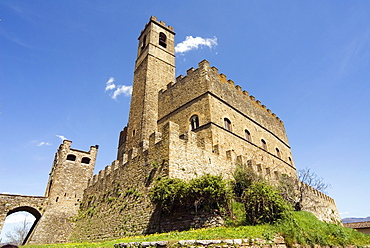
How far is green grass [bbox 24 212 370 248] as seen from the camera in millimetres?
6898

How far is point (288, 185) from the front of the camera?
47.4 ft

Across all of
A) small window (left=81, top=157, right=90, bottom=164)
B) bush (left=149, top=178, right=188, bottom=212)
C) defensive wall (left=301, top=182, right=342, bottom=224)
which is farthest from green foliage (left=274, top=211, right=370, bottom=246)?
small window (left=81, top=157, right=90, bottom=164)

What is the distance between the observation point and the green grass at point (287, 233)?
6898 mm

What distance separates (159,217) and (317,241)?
20.1ft

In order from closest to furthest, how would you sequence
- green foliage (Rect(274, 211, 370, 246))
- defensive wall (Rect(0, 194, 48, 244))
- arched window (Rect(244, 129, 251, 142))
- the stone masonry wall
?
1. green foliage (Rect(274, 211, 370, 246))
2. the stone masonry wall
3. defensive wall (Rect(0, 194, 48, 244))
4. arched window (Rect(244, 129, 251, 142))

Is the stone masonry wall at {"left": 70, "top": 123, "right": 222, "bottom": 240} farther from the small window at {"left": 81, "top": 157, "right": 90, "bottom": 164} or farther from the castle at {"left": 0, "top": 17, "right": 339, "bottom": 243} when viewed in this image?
the small window at {"left": 81, "top": 157, "right": 90, "bottom": 164}

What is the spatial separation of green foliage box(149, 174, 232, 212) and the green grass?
122 centimetres

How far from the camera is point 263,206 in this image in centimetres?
857

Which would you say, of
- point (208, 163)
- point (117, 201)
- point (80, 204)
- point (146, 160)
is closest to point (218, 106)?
point (208, 163)

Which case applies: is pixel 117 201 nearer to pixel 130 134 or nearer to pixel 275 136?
pixel 130 134

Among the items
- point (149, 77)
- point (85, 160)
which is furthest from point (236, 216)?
point (85, 160)

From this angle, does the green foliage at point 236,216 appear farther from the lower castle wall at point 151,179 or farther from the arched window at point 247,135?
the arched window at point 247,135

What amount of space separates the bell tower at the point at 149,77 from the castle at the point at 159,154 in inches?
3.9

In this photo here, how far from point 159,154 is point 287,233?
6.43m
